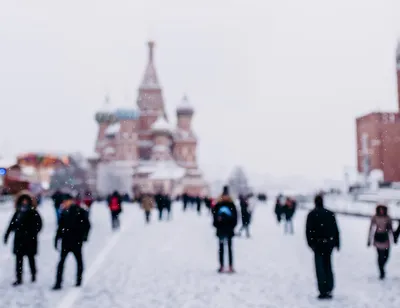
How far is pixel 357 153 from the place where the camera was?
6969 cm

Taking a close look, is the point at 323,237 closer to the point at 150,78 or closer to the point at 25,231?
the point at 25,231

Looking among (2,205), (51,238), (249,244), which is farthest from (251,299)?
(2,205)

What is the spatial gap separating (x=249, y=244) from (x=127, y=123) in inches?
2931

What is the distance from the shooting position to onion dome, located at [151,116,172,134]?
87.4m

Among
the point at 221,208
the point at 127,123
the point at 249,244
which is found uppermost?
the point at 127,123

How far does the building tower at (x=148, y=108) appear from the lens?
90.5 m

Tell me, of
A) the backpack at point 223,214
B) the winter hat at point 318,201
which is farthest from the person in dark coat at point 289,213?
the winter hat at point 318,201

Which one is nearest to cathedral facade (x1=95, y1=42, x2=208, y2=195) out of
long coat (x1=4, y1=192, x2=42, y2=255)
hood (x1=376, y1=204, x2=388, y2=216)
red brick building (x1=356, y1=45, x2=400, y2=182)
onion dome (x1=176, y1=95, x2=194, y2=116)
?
onion dome (x1=176, y1=95, x2=194, y2=116)

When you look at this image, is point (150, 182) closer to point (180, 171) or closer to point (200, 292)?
point (180, 171)

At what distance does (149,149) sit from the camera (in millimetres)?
90875

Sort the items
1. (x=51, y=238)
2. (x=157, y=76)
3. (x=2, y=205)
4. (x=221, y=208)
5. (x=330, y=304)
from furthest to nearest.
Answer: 1. (x=157, y=76)
2. (x=2, y=205)
3. (x=51, y=238)
4. (x=221, y=208)
5. (x=330, y=304)

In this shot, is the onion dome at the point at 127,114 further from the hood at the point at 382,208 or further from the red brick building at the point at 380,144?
the hood at the point at 382,208

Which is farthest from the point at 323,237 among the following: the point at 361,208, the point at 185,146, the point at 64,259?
the point at 185,146

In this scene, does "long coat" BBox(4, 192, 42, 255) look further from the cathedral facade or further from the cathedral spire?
the cathedral spire
